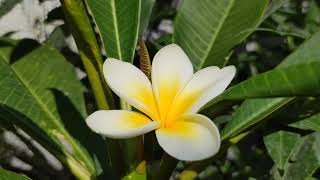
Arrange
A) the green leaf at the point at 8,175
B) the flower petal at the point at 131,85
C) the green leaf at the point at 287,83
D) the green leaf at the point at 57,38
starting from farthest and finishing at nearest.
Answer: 1. the green leaf at the point at 57,38
2. the green leaf at the point at 8,175
3. the flower petal at the point at 131,85
4. the green leaf at the point at 287,83

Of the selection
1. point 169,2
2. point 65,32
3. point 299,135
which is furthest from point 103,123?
point 169,2

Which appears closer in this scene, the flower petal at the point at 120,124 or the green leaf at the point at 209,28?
the flower petal at the point at 120,124

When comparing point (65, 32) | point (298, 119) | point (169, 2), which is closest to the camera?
point (298, 119)

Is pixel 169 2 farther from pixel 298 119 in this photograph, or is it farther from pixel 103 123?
pixel 103 123

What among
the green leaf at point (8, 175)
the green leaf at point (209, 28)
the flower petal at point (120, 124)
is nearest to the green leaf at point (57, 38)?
the green leaf at point (209, 28)

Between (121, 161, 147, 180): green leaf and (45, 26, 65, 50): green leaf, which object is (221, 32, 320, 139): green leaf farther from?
(45, 26, 65, 50): green leaf

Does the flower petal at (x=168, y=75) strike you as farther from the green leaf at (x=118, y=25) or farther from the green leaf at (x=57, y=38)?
the green leaf at (x=57, y=38)
